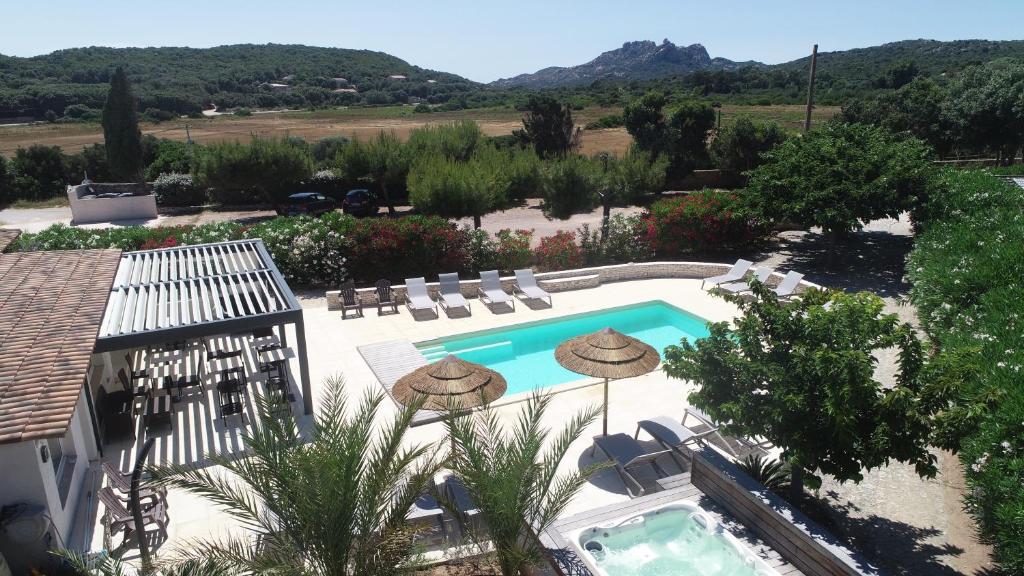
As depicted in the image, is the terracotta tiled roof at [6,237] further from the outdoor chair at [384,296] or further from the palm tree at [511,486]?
the palm tree at [511,486]

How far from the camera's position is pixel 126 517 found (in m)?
7.64

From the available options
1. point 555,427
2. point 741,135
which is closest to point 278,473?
point 555,427

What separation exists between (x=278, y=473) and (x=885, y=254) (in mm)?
20760

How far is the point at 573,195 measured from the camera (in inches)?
821

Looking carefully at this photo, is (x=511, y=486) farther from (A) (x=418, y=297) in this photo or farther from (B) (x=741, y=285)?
(B) (x=741, y=285)

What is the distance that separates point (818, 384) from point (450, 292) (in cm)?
1073

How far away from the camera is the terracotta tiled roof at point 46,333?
6711 millimetres

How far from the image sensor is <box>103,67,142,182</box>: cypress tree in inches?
1348

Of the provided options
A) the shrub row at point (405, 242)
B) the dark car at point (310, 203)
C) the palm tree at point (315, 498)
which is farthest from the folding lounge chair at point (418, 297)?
the dark car at point (310, 203)

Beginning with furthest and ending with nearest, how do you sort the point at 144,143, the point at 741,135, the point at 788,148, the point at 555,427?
the point at 144,143, the point at 741,135, the point at 788,148, the point at 555,427

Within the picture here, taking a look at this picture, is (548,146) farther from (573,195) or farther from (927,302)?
(927,302)

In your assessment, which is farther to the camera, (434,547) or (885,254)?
(885,254)

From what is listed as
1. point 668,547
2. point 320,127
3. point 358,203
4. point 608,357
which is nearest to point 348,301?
point 608,357

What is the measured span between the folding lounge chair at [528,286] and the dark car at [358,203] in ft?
53.9
